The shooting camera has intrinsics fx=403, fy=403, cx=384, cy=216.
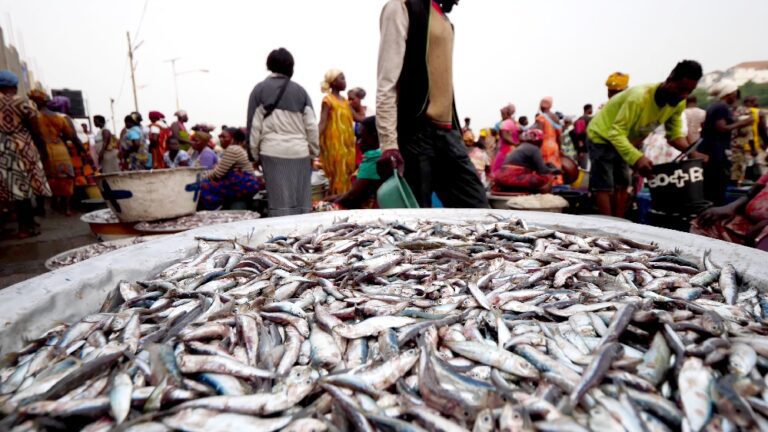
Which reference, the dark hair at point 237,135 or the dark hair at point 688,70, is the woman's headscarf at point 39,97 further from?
the dark hair at point 688,70

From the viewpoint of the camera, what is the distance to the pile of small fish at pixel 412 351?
1.21 metres

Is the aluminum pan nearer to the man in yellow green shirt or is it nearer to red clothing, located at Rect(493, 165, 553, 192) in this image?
the man in yellow green shirt

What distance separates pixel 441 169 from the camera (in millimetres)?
4289

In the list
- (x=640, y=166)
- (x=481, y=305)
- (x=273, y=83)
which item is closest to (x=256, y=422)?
(x=481, y=305)

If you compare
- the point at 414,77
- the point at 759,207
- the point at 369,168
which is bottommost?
the point at 759,207

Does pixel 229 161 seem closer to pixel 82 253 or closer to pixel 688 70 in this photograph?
pixel 82 253

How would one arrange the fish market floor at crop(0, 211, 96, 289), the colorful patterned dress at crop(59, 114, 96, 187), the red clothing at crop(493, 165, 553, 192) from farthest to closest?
1. the colorful patterned dress at crop(59, 114, 96, 187)
2. the red clothing at crop(493, 165, 553, 192)
3. the fish market floor at crop(0, 211, 96, 289)

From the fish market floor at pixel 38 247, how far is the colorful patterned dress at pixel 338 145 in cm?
437

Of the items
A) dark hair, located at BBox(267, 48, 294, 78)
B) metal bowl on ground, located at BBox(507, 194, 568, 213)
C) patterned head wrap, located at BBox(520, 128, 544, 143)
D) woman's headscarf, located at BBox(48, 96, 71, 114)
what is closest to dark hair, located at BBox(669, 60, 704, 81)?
metal bowl on ground, located at BBox(507, 194, 568, 213)

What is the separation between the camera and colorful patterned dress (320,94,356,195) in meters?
7.29

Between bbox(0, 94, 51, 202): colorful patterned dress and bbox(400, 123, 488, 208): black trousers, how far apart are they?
6560 millimetres

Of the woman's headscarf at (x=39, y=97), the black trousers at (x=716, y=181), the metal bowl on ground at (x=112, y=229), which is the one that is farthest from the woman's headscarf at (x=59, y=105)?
the black trousers at (x=716, y=181)

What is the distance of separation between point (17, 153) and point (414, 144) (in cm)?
674

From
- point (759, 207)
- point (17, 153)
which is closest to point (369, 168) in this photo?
point (759, 207)
